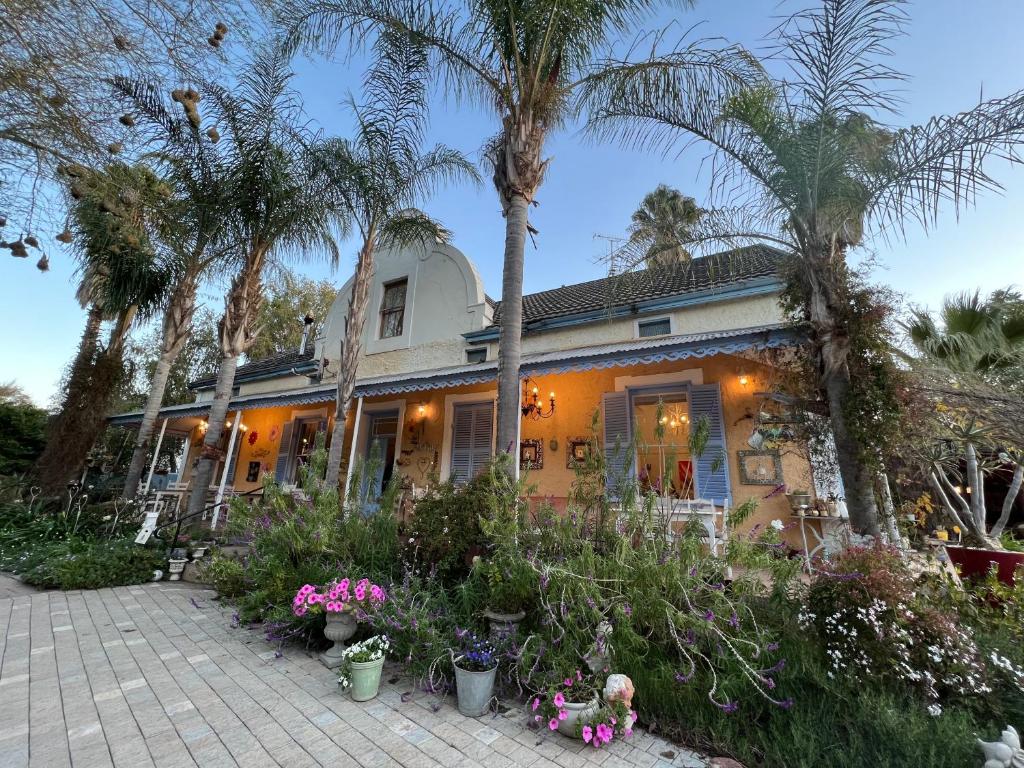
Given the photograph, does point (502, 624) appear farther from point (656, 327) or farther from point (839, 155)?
point (656, 327)

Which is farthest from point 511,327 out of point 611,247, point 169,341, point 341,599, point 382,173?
point 169,341

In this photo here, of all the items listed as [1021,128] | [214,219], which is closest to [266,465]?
[214,219]

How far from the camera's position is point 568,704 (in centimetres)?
281

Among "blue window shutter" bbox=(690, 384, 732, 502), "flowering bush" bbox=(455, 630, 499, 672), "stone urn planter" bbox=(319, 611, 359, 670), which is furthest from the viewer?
"blue window shutter" bbox=(690, 384, 732, 502)

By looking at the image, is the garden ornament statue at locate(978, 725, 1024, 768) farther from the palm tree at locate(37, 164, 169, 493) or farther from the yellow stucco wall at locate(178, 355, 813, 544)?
the palm tree at locate(37, 164, 169, 493)

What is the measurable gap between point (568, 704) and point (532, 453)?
6.07 metres

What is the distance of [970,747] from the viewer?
7.53 feet

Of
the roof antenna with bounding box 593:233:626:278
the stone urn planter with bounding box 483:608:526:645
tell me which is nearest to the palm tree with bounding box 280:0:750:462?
the roof antenna with bounding box 593:233:626:278

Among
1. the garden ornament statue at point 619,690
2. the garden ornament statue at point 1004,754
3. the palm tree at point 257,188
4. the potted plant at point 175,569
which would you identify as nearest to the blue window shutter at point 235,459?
the palm tree at point 257,188

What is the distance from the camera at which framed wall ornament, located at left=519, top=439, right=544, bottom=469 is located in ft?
28.6

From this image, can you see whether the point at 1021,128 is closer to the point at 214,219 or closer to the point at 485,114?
the point at 485,114

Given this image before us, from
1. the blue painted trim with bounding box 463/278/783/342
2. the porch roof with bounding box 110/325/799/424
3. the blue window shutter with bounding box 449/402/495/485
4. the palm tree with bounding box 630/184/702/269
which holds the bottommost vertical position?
the blue window shutter with bounding box 449/402/495/485

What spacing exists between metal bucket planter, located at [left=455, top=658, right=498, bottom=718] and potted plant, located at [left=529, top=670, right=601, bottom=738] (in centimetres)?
35

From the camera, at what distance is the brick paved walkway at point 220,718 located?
2.54m
